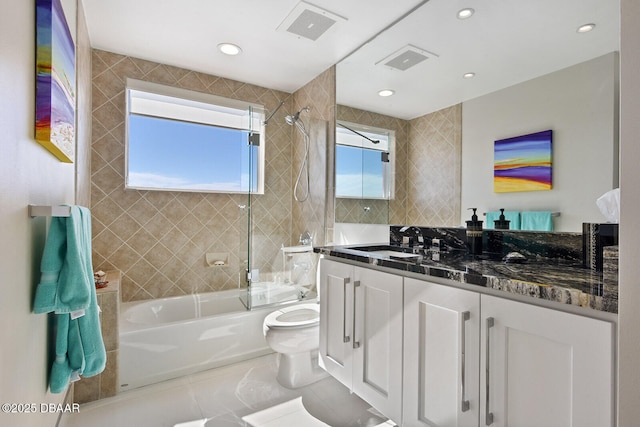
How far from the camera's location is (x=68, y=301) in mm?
1060

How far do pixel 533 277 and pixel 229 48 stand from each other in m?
2.53

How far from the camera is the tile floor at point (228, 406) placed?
69.8 inches

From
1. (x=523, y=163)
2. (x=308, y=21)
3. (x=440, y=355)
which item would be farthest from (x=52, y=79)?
(x=523, y=163)

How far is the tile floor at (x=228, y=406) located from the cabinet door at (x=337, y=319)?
297 mm

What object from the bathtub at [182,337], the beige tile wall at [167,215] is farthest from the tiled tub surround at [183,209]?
the bathtub at [182,337]

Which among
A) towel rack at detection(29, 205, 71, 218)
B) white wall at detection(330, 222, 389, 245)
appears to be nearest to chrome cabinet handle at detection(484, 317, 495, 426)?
white wall at detection(330, 222, 389, 245)

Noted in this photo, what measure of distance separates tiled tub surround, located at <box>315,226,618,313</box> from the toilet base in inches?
33.7

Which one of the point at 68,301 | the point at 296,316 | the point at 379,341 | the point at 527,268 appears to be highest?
the point at 527,268

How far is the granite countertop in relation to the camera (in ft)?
2.73

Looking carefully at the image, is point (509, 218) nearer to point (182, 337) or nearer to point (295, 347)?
point (295, 347)

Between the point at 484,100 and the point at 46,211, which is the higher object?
the point at 484,100

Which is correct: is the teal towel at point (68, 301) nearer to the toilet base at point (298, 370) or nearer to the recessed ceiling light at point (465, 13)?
the toilet base at point (298, 370)

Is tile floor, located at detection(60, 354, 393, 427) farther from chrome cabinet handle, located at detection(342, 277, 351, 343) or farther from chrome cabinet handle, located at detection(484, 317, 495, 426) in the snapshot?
chrome cabinet handle, located at detection(484, 317, 495, 426)

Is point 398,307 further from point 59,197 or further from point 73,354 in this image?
point 59,197
